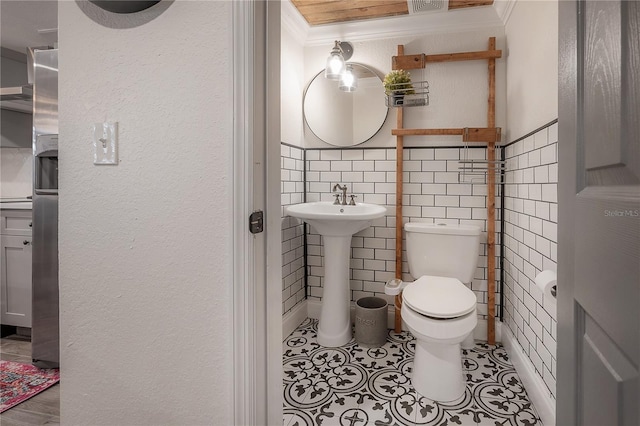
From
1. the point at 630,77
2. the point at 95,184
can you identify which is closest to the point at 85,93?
the point at 95,184

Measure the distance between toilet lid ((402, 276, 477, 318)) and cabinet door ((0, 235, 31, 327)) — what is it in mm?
2569

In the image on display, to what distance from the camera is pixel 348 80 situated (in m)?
2.54

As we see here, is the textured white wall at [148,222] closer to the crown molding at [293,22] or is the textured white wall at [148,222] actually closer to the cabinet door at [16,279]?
the crown molding at [293,22]

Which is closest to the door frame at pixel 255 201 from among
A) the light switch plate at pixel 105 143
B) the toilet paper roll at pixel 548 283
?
the light switch plate at pixel 105 143

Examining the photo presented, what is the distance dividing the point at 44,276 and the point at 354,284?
2042 mm

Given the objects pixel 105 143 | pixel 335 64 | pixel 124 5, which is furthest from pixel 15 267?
pixel 335 64

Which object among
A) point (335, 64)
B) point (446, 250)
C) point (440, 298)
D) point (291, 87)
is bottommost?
point (440, 298)

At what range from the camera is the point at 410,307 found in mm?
1835

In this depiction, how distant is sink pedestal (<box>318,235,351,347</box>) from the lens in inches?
92.4

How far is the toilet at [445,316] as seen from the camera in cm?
172

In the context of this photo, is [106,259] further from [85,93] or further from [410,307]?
[410,307]

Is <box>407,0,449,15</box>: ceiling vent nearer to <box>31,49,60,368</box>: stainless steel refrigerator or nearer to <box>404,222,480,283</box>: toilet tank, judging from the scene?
<box>404,222,480,283</box>: toilet tank

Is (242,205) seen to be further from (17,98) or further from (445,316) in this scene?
(17,98)

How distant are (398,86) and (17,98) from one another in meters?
2.73
